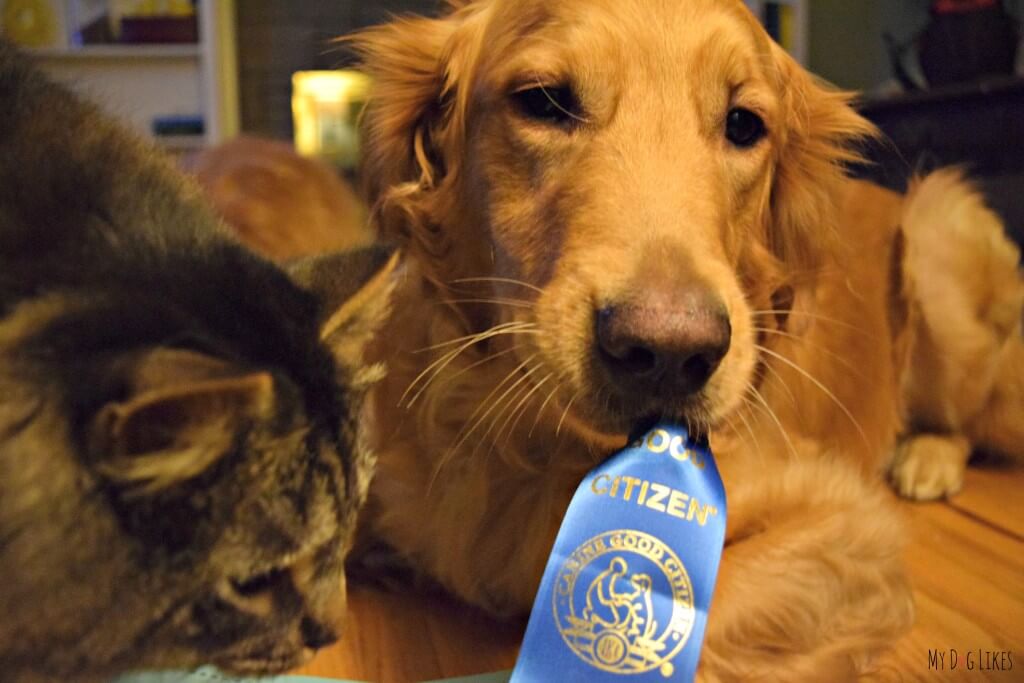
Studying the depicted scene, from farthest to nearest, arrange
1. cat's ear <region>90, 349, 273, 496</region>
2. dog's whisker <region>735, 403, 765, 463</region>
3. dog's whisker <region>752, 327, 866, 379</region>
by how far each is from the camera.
Result: dog's whisker <region>752, 327, 866, 379</region> → dog's whisker <region>735, 403, 765, 463</region> → cat's ear <region>90, 349, 273, 496</region>

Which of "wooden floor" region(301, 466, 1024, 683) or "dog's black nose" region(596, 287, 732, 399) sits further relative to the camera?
"wooden floor" region(301, 466, 1024, 683)

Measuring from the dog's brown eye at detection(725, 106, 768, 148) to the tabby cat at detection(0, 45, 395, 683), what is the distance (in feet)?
1.95

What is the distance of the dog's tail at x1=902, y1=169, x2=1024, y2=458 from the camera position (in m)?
1.89

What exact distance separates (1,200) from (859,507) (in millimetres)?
1164

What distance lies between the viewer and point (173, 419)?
58 cm

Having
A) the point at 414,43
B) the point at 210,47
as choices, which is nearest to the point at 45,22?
the point at 210,47

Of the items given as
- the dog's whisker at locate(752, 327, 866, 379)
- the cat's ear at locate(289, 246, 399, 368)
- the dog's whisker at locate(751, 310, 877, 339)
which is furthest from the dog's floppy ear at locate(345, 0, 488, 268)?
the dog's whisker at locate(752, 327, 866, 379)

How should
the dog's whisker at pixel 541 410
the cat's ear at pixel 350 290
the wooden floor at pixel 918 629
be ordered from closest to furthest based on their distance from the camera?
the cat's ear at pixel 350 290 → the dog's whisker at pixel 541 410 → the wooden floor at pixel 918 629

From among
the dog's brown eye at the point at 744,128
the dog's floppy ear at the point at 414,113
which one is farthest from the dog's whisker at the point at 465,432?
the dog's brown eye at the point at 744,128

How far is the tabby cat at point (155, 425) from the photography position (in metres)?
0.60

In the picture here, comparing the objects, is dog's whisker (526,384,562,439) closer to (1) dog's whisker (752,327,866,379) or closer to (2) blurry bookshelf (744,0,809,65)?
(1) dog's whisker (752,327,866,379)

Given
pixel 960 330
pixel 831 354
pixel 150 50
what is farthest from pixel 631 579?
pixel 150 50

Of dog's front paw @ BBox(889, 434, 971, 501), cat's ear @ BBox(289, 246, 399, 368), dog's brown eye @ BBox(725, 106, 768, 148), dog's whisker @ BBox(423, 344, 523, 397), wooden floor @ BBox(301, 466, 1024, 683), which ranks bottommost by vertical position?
dog's front paw @ BBox(889, 434, 971, 501)

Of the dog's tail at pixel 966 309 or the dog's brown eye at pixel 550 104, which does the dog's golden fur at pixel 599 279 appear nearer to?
the dog's brown eye at pixel 550 104
